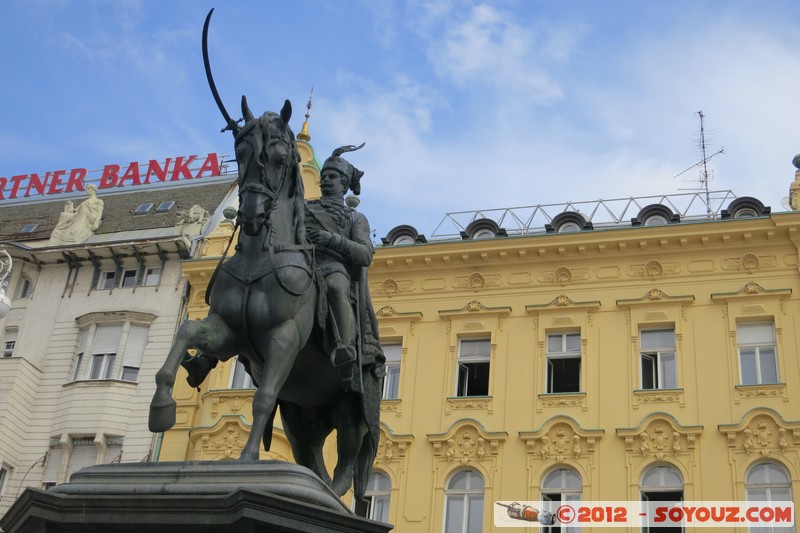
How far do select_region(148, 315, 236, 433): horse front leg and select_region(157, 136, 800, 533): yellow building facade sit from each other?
1952cm

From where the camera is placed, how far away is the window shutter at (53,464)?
102 feet

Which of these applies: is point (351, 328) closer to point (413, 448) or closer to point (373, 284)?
point (413, 448)

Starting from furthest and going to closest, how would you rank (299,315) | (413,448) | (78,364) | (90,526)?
(78,364)
(413,448)
(299,315)
(90,526)

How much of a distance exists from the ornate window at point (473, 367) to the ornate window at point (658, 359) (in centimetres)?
407

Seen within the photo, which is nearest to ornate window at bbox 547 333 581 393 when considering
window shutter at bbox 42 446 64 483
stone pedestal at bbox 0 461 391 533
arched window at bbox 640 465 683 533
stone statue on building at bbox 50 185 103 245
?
arched window at bbox 640 465 683 533


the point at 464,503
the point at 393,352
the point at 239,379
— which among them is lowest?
the point at 464,503

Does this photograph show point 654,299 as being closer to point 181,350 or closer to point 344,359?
point 344,359

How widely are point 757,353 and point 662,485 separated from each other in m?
4.17

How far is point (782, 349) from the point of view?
26703 millimetres

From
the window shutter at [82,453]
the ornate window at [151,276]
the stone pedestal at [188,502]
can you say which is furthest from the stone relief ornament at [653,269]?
the stone pedestal at [188,502]

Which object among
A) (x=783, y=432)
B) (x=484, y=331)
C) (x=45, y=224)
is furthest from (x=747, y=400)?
(x=45, y=224)

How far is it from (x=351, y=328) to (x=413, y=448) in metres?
A: 19.8

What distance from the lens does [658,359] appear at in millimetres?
27734

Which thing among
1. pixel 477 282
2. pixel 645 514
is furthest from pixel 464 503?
pixel 477 282
